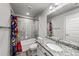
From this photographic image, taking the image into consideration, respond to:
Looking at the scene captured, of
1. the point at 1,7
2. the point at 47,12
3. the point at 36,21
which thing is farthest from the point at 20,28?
the point at 47,12

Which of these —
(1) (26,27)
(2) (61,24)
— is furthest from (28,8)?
(2) (61,24)

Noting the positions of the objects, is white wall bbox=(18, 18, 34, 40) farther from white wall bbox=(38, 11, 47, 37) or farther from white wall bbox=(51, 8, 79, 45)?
white wall bbox=(51, 8, 79, 45)

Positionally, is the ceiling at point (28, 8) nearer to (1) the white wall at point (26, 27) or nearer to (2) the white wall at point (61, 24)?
(1) the white wall at point (26, 27)

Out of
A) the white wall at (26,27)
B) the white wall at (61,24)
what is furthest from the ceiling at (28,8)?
the white wall at (61,24)

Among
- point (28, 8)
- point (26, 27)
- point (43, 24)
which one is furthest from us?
point (43, 24)

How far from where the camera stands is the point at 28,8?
102cm

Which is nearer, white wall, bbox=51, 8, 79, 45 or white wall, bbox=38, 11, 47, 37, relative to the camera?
white wall, bbox=51, 8, 79, 45

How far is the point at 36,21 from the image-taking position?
1.11 m

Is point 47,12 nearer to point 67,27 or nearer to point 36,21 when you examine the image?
point 36,21

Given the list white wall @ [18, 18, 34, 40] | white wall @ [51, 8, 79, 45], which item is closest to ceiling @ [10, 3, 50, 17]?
white wall @ [18, 18, 34, 40]

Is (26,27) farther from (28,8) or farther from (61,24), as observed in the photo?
(61,24)

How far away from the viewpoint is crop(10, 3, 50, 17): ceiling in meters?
0.99

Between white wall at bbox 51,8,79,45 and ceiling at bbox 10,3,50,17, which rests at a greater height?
ceiling at bbox 10,3,50,17

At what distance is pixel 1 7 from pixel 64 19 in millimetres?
985
